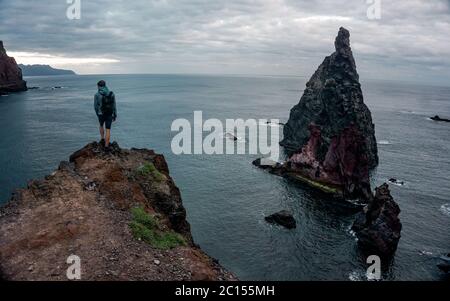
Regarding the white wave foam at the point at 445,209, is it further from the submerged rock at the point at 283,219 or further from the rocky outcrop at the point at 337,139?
the submerged rock at the point at 283,219

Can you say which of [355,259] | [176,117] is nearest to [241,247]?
[355,259]

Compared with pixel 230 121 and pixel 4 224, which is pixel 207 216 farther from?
pixel 230 121

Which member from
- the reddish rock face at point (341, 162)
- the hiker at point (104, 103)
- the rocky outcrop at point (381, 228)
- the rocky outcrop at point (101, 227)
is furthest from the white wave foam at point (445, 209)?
the hiker at point (104, 103)

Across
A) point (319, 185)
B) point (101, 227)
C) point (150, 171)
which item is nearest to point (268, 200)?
point (319, 185)
